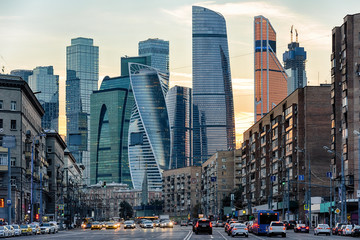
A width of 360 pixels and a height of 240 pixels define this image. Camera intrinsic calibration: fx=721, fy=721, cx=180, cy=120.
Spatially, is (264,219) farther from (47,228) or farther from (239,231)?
(47,228)

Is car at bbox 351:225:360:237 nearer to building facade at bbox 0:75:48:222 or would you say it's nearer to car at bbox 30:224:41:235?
car at bbox 30:224:41:235

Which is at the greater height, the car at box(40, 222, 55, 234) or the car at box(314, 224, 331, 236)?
the car at box(314, 224, 331, 236)

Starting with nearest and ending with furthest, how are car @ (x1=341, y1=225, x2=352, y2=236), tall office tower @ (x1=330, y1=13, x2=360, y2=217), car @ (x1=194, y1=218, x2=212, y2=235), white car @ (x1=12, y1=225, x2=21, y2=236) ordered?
car @ (x1=341, y1=225, x2=352, y2=236) < white car @ (x1=12, y1=225, x2=21, y2=236) < car @ (x1=194, y1=218, x2=212, y2=235) < tall office tower @ (x1=330, y1=13, x2=360, y2=217)

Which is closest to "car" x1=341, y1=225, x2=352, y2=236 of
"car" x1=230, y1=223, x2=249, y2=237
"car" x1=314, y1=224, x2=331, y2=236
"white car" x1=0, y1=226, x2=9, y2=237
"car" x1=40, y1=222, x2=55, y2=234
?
"car" x1=314, y1=224, x2=331, y2=236

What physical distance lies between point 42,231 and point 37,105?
50.5 m

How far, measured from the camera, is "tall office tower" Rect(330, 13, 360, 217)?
373ft

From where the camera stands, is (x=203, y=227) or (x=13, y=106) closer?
(x=203, y=227)

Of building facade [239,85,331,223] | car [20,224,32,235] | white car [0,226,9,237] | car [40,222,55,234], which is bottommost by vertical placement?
car [40,222,55,234]

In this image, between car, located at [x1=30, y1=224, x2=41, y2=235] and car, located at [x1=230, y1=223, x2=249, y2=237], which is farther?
car, located at [x1=30, y1=224, x2=41, y2=235]

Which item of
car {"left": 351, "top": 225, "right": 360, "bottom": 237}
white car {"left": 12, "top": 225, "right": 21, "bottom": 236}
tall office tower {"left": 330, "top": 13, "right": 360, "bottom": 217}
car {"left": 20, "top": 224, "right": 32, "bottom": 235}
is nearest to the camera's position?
car {"left": 351, "top": 225, "right": 360, "bottom": 237}

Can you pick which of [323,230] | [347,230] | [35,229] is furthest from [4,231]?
[347,230]

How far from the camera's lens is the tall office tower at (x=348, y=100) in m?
114

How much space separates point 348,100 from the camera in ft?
382

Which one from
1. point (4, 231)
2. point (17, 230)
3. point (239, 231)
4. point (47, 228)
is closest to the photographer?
point (239, 231)
